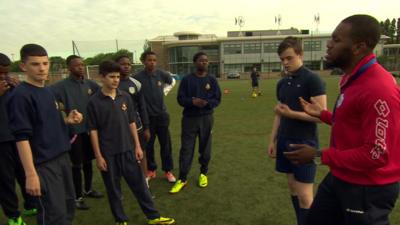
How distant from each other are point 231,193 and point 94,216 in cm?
205

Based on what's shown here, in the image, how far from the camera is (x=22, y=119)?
295 cm

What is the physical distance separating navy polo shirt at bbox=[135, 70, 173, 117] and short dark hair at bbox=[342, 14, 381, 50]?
13.4 feet

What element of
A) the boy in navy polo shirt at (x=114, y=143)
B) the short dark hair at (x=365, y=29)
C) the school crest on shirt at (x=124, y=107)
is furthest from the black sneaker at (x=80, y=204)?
the short dark hair at (x=365, y=29)

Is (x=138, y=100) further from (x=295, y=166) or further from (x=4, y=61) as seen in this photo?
(x=295, y=166)

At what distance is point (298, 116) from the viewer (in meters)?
3.31

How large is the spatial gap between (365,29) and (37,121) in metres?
2.83

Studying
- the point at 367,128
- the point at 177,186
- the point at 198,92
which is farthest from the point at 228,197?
the point at 367,128

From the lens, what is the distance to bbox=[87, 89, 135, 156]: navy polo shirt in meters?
3.96

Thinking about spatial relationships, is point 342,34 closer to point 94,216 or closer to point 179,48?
point 94,216

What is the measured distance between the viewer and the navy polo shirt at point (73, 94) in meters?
4.70

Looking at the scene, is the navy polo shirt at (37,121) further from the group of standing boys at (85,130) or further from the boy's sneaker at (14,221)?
the boy's sneaker at (14,221)

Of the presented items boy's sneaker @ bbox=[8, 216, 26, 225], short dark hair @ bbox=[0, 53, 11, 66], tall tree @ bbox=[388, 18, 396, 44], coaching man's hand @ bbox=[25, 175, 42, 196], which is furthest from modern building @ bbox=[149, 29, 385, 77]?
coaching man's hand @ bbox=[25, 175, 42, 196]

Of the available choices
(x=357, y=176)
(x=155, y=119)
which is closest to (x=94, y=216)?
(x=155, y=119)

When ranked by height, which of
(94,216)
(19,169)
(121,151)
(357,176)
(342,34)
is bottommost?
(94,216)
